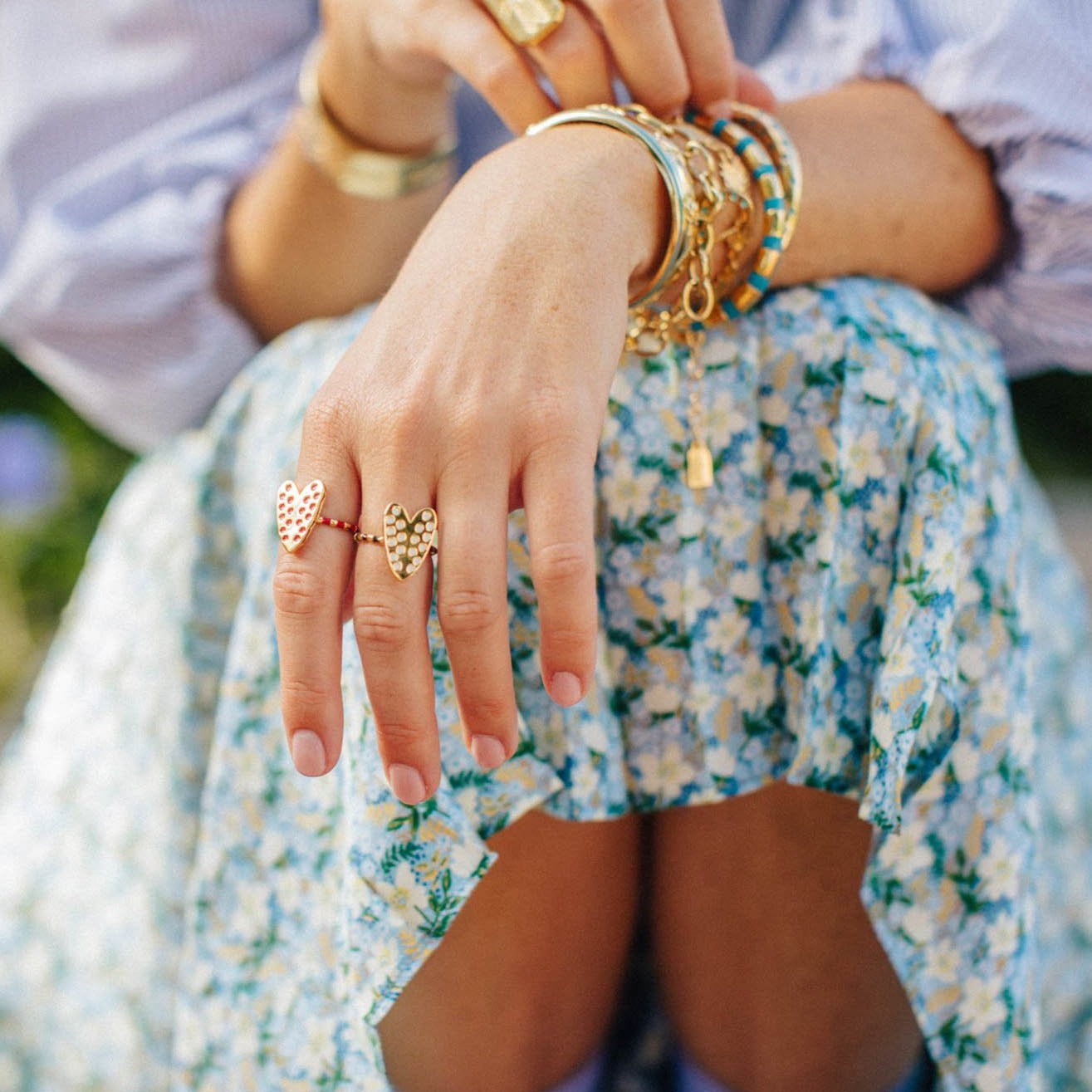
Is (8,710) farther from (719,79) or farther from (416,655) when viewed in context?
(719,79)

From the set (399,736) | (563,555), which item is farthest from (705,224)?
(399,736)

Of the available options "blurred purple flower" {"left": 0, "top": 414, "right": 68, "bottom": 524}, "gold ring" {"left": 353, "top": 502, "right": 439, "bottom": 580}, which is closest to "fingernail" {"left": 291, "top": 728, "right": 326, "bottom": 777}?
"gold ring" {"left": 353, "top": 502, "right": 439, "bottom": 580}

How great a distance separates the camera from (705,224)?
629 mm

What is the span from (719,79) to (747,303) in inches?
6.3

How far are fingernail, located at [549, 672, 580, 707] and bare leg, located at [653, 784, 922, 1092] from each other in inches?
10.8

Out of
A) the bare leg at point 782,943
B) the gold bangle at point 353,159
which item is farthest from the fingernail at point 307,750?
the gold bangle at point 353,159

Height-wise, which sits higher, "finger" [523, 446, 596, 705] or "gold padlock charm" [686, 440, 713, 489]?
"finger" [523, 446, 596, 705]

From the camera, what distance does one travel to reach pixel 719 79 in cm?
68

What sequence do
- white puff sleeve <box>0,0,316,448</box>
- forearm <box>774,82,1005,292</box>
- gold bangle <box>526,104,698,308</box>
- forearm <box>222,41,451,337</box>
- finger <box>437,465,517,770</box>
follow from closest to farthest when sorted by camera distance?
1. finger <box>437,465,517,770</box>
2. gold bangle <box>526,104,698,308</box>
3. forearm <box>774,82,1005,292</box>
4. forearm <box>222,41,451,337</box>
5. white puff sleeve <box>0,0,316,448</box>

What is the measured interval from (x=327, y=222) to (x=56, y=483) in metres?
1.32

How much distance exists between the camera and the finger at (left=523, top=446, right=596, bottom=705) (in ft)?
1.67

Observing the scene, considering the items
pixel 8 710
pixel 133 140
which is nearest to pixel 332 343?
Result: pixel 133 140

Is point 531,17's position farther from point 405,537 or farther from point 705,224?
point 405,537

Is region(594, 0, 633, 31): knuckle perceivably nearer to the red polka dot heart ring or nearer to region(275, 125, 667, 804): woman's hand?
region(275, 125, 667, 804): woman's hand
